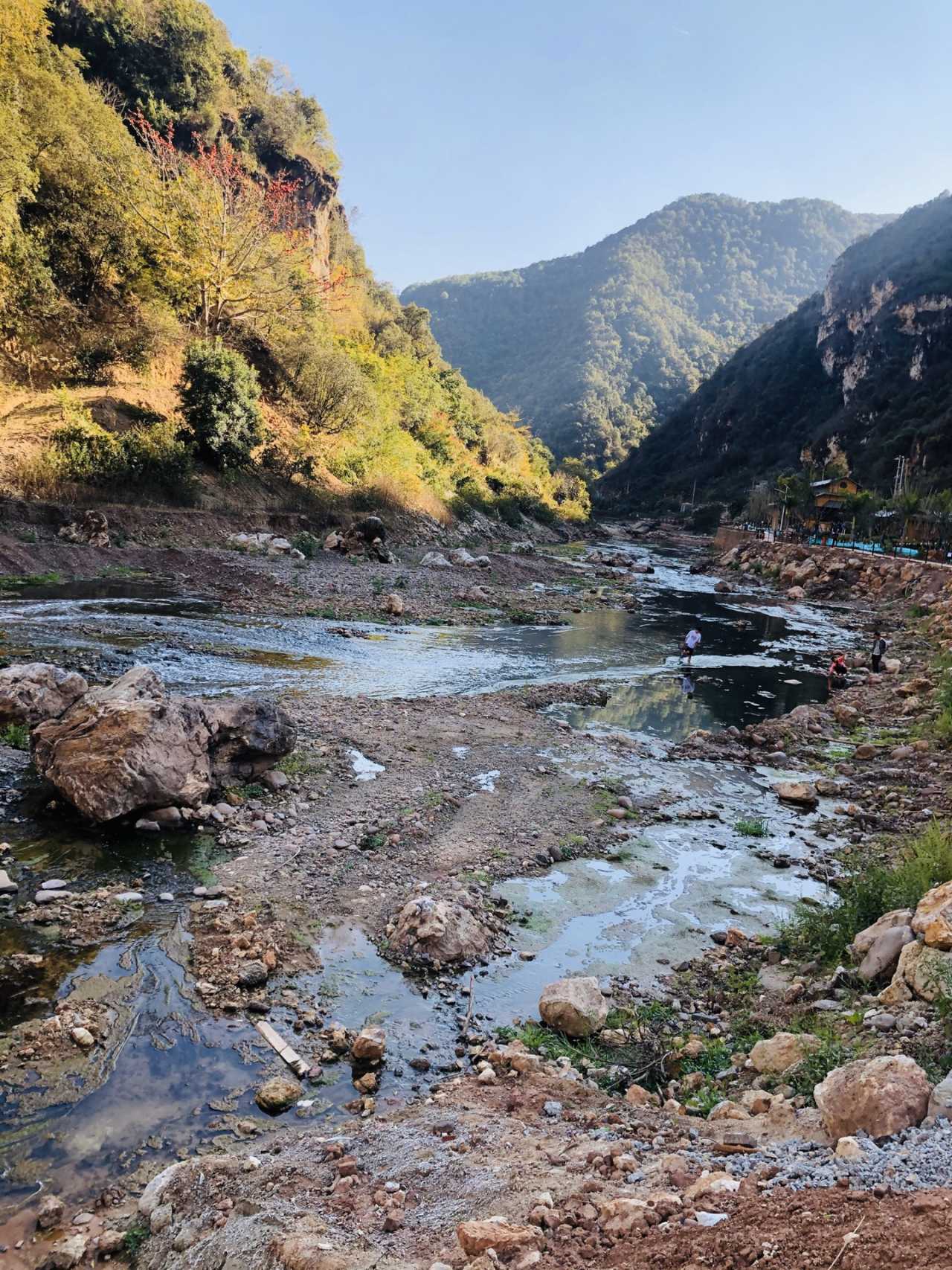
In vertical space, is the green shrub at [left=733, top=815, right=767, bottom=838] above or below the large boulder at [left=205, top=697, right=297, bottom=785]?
below

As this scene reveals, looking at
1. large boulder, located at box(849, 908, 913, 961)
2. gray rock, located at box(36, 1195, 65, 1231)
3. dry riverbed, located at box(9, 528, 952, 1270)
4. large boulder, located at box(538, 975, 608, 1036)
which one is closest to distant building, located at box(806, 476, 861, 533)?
dry riverbed, located at box(9, 528, 952, 1270)

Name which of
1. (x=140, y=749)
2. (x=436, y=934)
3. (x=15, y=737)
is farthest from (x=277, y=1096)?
(x=15, y=737)

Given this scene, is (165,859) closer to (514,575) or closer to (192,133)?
(514,575)

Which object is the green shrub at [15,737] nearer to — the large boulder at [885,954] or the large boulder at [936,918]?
the large boulder at [885,954]

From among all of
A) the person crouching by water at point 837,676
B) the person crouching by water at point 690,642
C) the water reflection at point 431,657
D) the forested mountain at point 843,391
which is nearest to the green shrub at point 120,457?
the water reflection at point 431,657

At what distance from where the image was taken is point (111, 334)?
3186 cm

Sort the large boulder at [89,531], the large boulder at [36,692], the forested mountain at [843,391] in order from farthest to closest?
the forested mountain at [843,391]
the large boulder at [89,531]
the large boulder at [36,692]

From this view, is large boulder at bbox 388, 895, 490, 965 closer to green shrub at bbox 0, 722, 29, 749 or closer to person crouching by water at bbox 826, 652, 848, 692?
green shrub at bbox 0, 722, 29, 749

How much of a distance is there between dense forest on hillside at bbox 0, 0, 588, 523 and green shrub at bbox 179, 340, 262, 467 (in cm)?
8

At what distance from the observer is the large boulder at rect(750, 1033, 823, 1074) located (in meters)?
5.00

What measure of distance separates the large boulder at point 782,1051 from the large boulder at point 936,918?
121 centimetres

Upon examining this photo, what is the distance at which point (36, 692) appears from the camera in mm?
10188

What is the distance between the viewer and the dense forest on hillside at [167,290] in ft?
92.1

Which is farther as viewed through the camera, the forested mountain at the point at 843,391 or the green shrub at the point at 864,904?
the forested mountain at the point at 843,391
